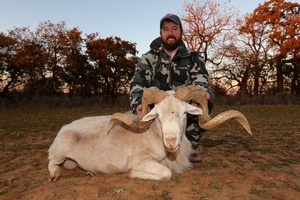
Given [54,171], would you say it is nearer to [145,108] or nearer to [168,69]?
[145,108]

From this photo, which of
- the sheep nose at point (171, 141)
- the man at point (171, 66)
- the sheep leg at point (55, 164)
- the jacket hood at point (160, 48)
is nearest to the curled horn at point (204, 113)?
the sheep nose at point (171, 141)

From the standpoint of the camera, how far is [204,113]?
16.5 ft

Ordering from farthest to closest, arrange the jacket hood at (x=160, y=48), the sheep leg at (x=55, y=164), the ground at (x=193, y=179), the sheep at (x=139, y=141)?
the jacket hood at (x=160, y=48), the sheep leg at (x=55, y=164), the sheep at (x=139, y=141), the ground at (x=193, y=179)

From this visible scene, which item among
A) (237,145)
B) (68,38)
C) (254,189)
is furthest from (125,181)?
(68,38)

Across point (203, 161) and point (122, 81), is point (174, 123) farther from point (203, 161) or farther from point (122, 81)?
point (122, 81)

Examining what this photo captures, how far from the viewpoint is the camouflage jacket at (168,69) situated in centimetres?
611

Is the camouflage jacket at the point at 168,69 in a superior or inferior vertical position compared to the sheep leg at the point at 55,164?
superior

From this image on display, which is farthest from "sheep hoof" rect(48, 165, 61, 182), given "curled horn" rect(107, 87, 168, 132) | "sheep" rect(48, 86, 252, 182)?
"curled horn" rect(107, 87, 168, 132)

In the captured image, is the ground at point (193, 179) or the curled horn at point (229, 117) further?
the curled horn at point (229, 117)

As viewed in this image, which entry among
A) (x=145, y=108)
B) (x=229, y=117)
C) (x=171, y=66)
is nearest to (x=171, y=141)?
(x=145, y=108)

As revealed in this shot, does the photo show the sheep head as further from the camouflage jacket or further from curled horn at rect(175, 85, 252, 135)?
the camouflage jacket

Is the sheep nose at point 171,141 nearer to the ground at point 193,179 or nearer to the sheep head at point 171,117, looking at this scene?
the sheep head at point 171,117

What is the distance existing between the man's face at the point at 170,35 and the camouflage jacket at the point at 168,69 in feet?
0.48

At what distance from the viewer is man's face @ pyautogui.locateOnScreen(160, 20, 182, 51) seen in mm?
6074
